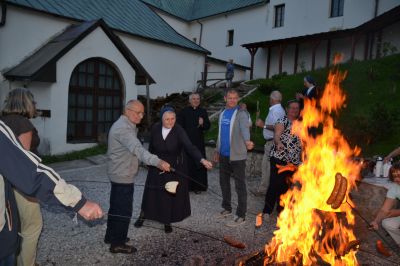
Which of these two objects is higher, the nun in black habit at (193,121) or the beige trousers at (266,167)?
the nun in black habit at (193,121)

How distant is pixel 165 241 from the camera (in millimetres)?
4824

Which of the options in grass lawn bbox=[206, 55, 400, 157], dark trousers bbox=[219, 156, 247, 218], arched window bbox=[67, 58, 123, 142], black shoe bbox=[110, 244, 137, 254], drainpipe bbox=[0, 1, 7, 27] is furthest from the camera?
arched window bbox=[67, 58, 123, 142]

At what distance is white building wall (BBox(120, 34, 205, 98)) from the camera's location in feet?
55.1

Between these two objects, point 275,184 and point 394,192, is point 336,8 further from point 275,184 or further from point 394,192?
point 394,192

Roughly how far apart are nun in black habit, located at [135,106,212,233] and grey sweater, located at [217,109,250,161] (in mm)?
729

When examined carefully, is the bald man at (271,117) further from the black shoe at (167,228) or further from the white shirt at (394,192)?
the black shoe at (167,228)

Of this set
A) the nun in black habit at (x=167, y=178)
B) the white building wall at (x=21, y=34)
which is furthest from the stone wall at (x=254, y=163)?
the white building wall at (x=21, y=34)

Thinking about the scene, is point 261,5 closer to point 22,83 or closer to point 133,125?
point 22,83

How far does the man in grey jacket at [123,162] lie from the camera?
4.12 metres

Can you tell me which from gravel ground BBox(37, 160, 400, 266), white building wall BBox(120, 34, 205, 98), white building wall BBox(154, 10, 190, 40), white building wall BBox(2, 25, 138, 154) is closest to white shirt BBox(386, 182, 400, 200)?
gravel ground BBox(37, 160, 400, 266)

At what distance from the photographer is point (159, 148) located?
5.12m

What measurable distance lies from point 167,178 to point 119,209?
1048mm

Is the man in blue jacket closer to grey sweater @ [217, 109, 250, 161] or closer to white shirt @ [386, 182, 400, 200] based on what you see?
grey sweater @ [217, 109, 250, 161]

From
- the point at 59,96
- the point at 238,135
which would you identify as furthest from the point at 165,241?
the point at 59,96
